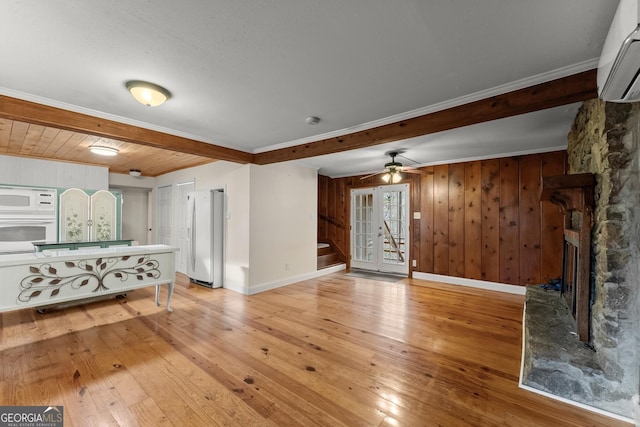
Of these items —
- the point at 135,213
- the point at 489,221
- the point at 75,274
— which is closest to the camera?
the point at 75,274

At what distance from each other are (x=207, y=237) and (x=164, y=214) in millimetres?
2614

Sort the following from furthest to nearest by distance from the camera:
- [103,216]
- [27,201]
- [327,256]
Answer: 1. [327,256]
2. [103,216]
3. [27,201]

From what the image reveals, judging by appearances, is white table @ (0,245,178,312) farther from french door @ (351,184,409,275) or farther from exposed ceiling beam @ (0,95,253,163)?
french door @ (351,184,409,275)

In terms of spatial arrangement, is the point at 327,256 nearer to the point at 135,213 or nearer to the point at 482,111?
the point at 482,111

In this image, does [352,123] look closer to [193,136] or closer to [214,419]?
[193,136]

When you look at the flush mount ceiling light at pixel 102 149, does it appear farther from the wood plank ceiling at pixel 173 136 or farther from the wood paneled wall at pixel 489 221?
the wood paneled wall at pixel 489 221

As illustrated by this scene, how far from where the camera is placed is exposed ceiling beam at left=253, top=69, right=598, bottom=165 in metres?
1.98

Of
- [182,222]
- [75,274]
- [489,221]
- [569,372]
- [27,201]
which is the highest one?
[27,201]

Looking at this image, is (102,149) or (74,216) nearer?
(102,149)

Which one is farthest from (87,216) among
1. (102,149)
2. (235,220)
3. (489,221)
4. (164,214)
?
(489,221)

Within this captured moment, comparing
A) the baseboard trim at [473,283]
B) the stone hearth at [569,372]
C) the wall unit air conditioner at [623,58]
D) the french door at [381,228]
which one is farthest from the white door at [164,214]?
the wall unit air conditioner at [623,58]

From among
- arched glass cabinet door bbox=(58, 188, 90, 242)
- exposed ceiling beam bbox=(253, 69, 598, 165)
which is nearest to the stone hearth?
exposed ceiling beam bbox=(253, 69, 598, 165)

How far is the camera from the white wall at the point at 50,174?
4.62 meters

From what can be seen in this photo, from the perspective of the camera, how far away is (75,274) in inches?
107
